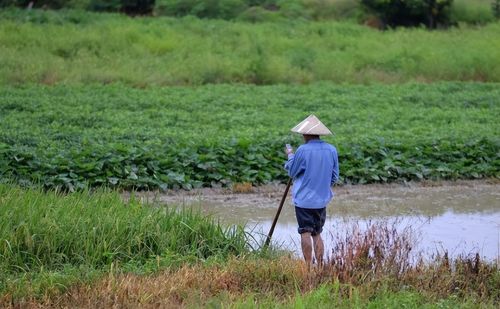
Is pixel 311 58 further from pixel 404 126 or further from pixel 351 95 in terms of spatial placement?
pixel 404 126

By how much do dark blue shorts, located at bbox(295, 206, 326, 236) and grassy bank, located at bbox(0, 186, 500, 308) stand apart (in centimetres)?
46

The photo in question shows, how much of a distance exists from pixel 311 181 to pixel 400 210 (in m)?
3.99

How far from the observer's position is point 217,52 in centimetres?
2761

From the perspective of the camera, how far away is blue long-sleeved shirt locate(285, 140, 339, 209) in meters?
8.73

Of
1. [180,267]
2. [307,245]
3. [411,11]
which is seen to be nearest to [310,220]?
[307,245]

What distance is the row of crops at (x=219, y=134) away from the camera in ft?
42.4

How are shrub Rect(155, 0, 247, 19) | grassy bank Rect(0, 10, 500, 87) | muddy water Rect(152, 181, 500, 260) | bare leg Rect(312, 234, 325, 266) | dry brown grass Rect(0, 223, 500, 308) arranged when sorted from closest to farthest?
1. dry brown grass Rect(0, 223, 500, 308)
2. bare leg Rect(312, 234, 325, 266)
3. muddy water Rect(152, 181, 500, 260)
4. grassy bank Rect(0, 10, 500, 87)
5. shrub Rect(155, 0, 247, 19)

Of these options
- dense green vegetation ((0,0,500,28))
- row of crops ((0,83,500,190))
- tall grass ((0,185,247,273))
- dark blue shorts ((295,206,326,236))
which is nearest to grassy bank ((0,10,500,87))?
row of crops ((0,83,500,190))

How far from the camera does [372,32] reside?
33312mm

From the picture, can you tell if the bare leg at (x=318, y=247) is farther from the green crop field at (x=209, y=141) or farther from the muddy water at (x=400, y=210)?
the muddy water at (x=400, y=210)

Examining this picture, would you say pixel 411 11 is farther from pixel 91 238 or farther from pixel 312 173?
pixel 91 238

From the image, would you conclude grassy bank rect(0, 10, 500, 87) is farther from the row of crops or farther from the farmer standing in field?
the farmer standing in field

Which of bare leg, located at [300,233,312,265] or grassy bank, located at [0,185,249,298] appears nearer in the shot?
grassy bank, located at [0,185,249,298]

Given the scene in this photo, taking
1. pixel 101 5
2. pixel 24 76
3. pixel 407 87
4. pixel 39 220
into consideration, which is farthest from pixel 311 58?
pixel 39 220
